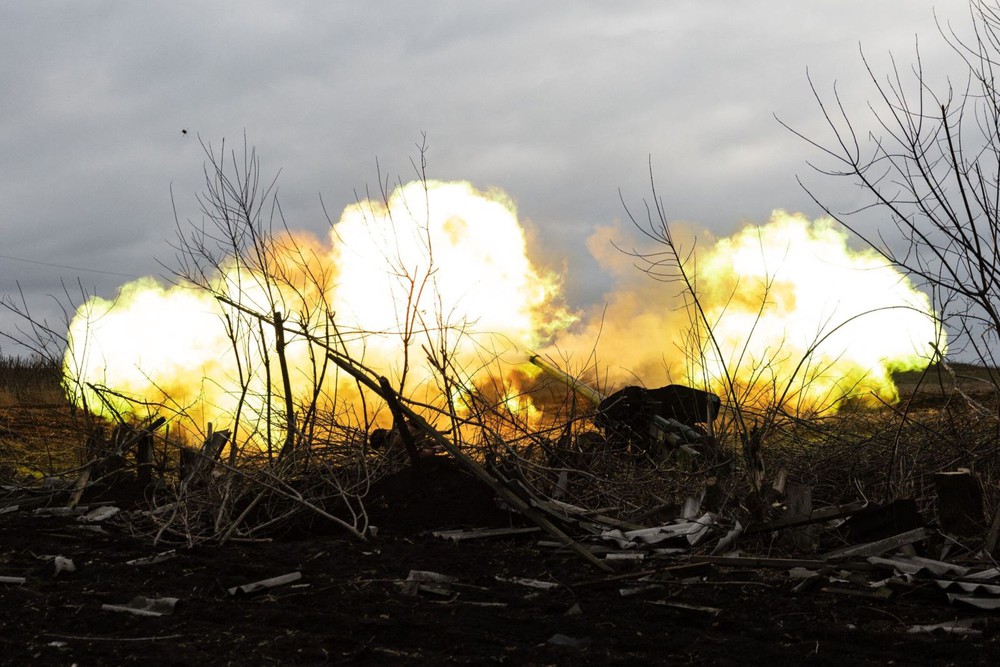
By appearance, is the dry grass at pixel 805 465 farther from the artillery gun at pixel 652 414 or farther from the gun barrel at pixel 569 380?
the gun barrel at pixel 569 380

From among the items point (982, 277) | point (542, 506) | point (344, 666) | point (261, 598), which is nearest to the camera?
point (344, 666)

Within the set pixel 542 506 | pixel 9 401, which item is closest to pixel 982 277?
pixel 542 506

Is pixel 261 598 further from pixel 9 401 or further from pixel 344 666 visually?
pixel 9 401

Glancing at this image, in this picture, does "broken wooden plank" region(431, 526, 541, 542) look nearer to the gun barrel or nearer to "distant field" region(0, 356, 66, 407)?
the gun barrel

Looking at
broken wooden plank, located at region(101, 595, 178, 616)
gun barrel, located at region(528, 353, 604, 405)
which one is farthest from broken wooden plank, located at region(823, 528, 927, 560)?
broken wooden plank, located at region(101, 595, 178, 616)

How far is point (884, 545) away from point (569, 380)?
4104 mm

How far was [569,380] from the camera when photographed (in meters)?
9.42

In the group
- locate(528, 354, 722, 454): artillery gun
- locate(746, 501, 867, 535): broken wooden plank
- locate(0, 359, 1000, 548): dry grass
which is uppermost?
locate(528, 354, 722, 454): artillery gun

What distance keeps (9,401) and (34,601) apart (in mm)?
18356

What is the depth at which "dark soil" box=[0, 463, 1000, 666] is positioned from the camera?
4.08 m

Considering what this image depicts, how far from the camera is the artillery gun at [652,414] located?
875 centimetres

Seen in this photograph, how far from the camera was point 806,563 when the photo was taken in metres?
5.25

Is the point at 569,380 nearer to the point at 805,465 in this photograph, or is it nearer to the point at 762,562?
the point at 805,465

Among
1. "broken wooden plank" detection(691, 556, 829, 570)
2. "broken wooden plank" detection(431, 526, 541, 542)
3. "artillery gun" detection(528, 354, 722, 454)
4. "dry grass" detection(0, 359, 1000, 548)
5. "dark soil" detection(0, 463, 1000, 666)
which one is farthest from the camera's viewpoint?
"artillery gun" detection(528, 354, 722, 454)
